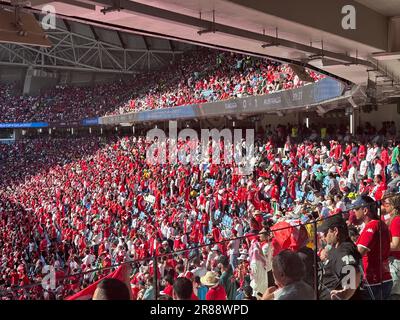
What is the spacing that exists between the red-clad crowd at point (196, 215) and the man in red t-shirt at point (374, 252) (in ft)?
0.04

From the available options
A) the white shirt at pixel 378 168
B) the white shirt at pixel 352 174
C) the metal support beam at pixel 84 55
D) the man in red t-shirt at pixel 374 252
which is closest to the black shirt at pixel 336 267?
the man in red t-shirt at pixel 374 252

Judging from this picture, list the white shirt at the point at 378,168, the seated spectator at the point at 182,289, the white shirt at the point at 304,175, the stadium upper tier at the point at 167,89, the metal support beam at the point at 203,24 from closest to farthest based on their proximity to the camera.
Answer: the seated spectator at the point at 182,289, the metal support beam at the point at 203,24, the white shirt at the point at 378,168, the white shirt at the point at 304,175, the stadium upper tier at the point at 167,89

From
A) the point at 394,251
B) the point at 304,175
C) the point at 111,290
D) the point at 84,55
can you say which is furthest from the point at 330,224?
the point at 84,55

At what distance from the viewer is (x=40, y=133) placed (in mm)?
44250

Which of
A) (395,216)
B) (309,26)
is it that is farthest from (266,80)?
(395,216)

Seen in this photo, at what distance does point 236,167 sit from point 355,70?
8.61m

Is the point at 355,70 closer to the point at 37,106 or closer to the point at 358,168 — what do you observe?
the point at 358,168

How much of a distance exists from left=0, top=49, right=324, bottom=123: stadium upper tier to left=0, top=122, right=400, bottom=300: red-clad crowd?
105 inches

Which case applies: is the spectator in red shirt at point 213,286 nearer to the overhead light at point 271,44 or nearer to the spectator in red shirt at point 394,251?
the spectator in red shirt at point 394,251

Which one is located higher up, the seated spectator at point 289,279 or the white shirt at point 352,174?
the white shirt at point 352,174

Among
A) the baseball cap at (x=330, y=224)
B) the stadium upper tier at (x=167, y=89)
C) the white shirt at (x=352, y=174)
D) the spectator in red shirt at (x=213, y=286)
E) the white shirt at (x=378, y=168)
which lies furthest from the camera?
the stadium upper tier at (x=167, y=89)

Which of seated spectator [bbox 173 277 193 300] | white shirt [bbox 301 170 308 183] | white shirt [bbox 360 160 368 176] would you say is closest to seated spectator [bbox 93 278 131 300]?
seated spectator [bbox 173 277 193 300]

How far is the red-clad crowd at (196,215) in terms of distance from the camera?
3883 mm

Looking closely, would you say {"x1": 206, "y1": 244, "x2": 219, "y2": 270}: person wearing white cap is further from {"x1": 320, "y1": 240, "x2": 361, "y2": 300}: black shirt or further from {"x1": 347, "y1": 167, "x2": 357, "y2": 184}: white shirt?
{"x1": 347, "y1": 167, "x2": 357, "y2": 184}: white shirt
